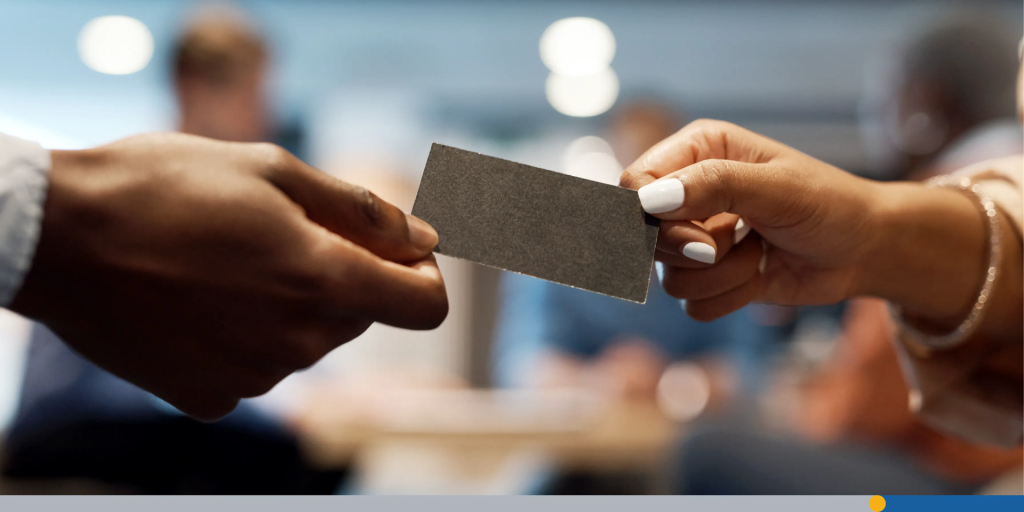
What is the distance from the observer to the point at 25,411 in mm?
1440

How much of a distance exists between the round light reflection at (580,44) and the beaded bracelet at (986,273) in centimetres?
414

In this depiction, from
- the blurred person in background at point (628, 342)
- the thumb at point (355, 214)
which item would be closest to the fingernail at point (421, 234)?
the thumb at point (355, 214)

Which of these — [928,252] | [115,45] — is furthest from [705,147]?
[115,45]

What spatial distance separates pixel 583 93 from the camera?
5285mm

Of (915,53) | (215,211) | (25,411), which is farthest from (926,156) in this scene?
(25,411)

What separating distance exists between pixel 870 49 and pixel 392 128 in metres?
3.72

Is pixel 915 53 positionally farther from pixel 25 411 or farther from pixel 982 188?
pixel 25 411

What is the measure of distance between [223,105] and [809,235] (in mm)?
1670

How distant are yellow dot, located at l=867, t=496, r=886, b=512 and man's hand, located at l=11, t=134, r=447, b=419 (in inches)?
22.6

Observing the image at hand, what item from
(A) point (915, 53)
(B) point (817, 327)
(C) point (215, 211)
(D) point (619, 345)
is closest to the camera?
(C) point (215, 211)

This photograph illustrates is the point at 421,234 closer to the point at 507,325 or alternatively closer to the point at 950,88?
the point at 950,88

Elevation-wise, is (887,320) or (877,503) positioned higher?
(877,503)

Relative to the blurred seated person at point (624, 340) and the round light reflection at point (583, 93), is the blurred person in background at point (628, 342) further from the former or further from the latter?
the round light reflection at point (583, 93)

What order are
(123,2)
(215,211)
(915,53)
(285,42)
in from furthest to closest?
1. (285,42)
2. (123,2)
3. (915,53)
4. (215,211)
